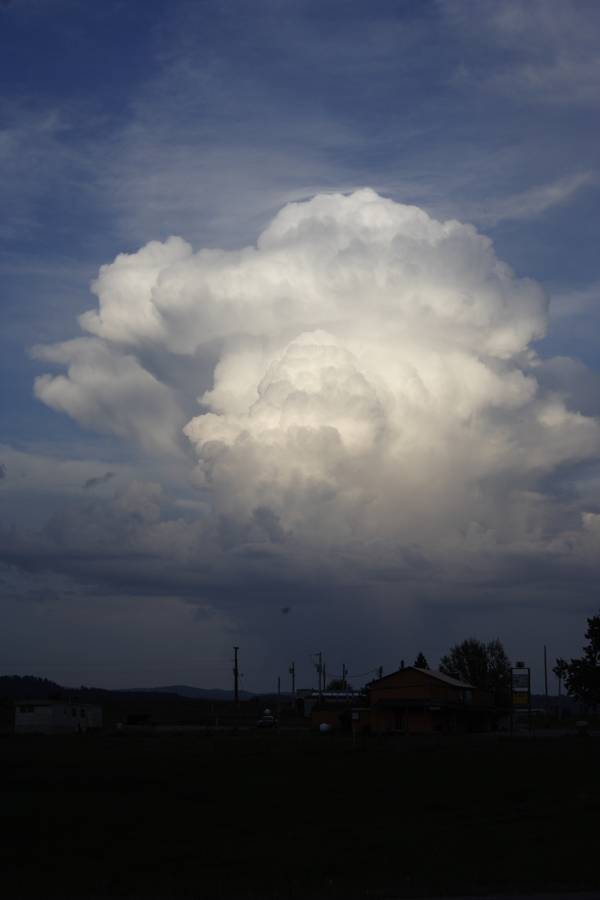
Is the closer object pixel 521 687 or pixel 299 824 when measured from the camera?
pixel 299 824

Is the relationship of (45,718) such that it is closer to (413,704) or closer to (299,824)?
(413,704)

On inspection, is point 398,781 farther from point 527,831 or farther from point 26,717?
point 26,717

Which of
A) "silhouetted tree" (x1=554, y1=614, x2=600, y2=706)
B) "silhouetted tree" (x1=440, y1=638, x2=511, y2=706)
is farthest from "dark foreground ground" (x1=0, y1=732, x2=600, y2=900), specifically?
"silhouetted tree" (x1=440, y1=638, x2=511, y2=706)

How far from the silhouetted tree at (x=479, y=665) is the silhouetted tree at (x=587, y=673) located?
222 feet

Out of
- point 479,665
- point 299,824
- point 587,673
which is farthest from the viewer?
point 479,665

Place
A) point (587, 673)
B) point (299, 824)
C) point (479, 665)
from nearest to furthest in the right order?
point (299, 824), point (587, 673), point (479, 665)

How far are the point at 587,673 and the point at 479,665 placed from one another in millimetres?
75232

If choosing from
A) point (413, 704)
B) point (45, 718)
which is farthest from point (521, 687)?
point (45, 718)

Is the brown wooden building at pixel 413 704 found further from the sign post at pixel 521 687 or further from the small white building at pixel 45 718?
the small white building at pixel 45 718

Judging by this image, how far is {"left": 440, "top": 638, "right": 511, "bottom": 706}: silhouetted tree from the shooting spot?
161 metres

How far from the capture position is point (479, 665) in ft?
537

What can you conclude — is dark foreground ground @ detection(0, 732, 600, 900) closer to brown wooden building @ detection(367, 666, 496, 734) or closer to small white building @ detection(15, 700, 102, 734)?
brown wooden building @ detection(367, 666, 496, 734)

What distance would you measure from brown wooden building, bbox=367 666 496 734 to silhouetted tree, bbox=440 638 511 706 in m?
60.1

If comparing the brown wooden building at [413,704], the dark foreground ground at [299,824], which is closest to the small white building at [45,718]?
the brown wooden building at [413,704]
